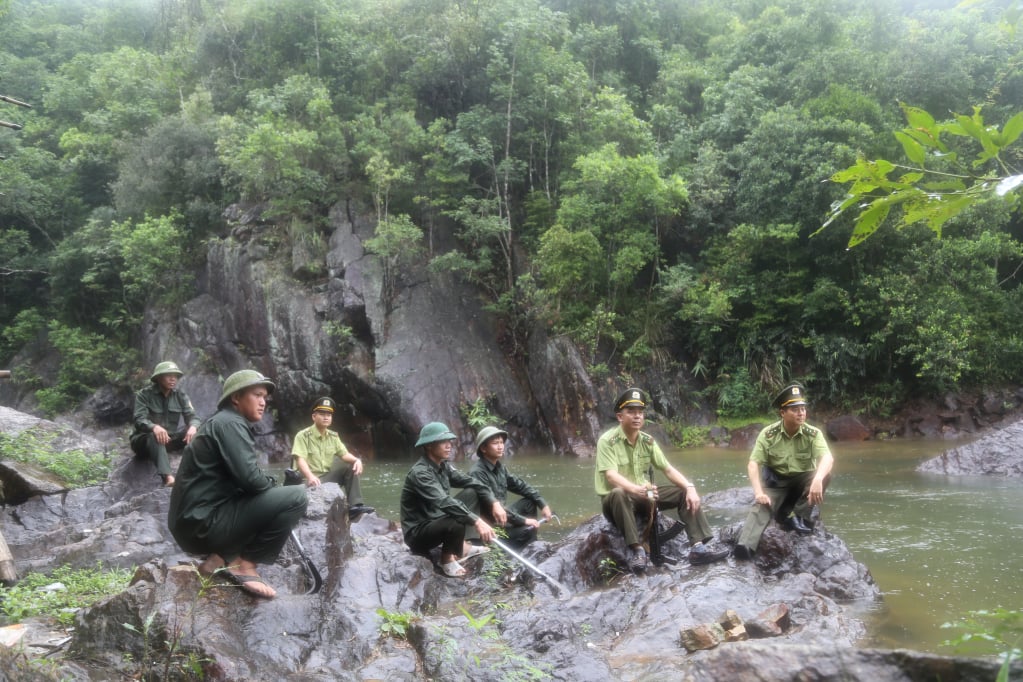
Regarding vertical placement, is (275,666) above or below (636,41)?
below

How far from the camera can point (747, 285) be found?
63.2 feet

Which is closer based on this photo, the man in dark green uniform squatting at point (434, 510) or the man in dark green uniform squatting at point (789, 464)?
the man in dark green uniform squatting at point (434, 510)

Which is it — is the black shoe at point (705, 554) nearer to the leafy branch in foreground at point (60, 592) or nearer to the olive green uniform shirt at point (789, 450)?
the olive green uniform shirt at point (789, 450)

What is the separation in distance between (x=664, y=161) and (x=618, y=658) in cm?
1829

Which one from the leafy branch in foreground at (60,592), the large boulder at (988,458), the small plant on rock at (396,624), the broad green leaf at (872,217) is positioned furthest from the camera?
the large boulder at (988,458)

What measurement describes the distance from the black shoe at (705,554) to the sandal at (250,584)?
327 centimetres

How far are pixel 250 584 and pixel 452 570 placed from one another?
6.33 feet

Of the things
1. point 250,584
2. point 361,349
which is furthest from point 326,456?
point 361,349

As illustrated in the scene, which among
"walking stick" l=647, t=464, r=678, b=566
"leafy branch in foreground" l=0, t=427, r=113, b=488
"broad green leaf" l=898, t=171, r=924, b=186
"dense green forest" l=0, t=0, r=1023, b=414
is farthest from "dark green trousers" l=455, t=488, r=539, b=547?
"dense green forest" l=0, t=0, r=1023, b=414

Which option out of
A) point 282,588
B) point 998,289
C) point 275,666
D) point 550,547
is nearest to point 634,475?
point 550,547

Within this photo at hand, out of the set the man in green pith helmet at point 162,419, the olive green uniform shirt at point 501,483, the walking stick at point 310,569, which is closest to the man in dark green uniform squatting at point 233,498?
the walking stick at point 310,569

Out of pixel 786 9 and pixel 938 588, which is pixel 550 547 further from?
pixel 786 9

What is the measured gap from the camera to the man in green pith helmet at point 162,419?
7.96 m

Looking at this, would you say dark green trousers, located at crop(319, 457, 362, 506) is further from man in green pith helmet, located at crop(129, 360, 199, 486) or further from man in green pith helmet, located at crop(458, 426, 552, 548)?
man in green pith helmet, located at crop(458, 426, 552, 548)
